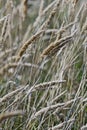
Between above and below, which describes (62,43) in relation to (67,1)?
below

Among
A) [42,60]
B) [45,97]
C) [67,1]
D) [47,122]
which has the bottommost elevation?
[47,122]

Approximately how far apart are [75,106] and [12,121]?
31cm

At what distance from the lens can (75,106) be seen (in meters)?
2.04

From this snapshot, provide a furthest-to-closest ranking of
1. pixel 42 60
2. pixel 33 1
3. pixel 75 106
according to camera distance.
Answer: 1. pixel 33 1
2. pixel 42 60
3. pixel 75 106

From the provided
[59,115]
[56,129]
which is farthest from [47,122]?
[56,129]

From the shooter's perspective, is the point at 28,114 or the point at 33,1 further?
the point at 33,1

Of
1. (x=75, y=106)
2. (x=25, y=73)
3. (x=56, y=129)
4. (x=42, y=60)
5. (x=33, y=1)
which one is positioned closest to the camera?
(x=56, y=129)

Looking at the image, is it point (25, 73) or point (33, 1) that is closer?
point (25, 73)

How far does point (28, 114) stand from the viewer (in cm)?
212

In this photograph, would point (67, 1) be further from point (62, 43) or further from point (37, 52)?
point (62, 43)

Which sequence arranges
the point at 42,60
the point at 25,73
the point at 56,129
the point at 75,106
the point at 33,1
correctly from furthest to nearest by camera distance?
the point at 33,1
the point at 25,73
the point at 42,60
the point at 75,106
the point at 56,129

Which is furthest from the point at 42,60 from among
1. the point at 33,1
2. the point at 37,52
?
the point at 33,1

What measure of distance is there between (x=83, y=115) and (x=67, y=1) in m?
0.64

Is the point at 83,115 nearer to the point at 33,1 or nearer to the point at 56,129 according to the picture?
the point at 56,129
